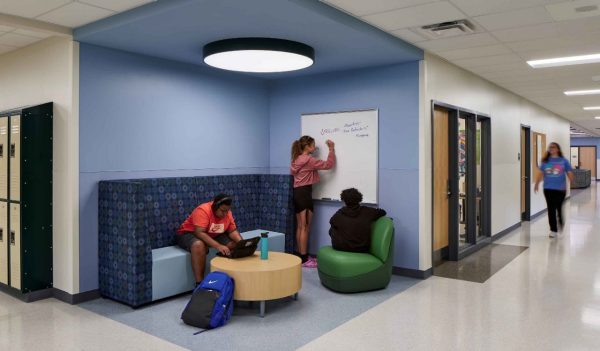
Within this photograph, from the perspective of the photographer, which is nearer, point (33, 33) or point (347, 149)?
point (33, 33)

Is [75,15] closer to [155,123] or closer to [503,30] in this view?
[155,123]

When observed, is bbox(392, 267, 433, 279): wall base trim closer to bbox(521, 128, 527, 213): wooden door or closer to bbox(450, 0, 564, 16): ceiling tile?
bbox(450, 0, 564, 16): ceiling tile

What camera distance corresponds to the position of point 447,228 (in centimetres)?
641

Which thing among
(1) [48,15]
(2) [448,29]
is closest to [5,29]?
(1) [48,15]

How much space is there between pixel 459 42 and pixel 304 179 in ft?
8.14

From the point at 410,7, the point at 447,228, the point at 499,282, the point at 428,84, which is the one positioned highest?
the point at 410,7

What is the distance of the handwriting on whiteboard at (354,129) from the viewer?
5.84 metres

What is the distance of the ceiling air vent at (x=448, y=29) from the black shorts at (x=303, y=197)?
244 cm

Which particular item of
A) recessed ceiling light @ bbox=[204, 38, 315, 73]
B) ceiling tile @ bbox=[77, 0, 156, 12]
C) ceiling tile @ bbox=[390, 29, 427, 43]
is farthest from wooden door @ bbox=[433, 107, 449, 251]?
ceiling tile @ bbox=[77, 0, 156, 12]

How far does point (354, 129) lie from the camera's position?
19.4 ft

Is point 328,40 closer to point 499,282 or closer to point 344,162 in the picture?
point 344,162

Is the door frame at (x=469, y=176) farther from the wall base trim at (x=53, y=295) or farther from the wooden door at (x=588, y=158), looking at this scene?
the wooden door at (x=588, y=158)

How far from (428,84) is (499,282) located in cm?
243

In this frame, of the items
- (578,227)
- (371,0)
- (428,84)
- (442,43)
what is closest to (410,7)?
(371,0)
